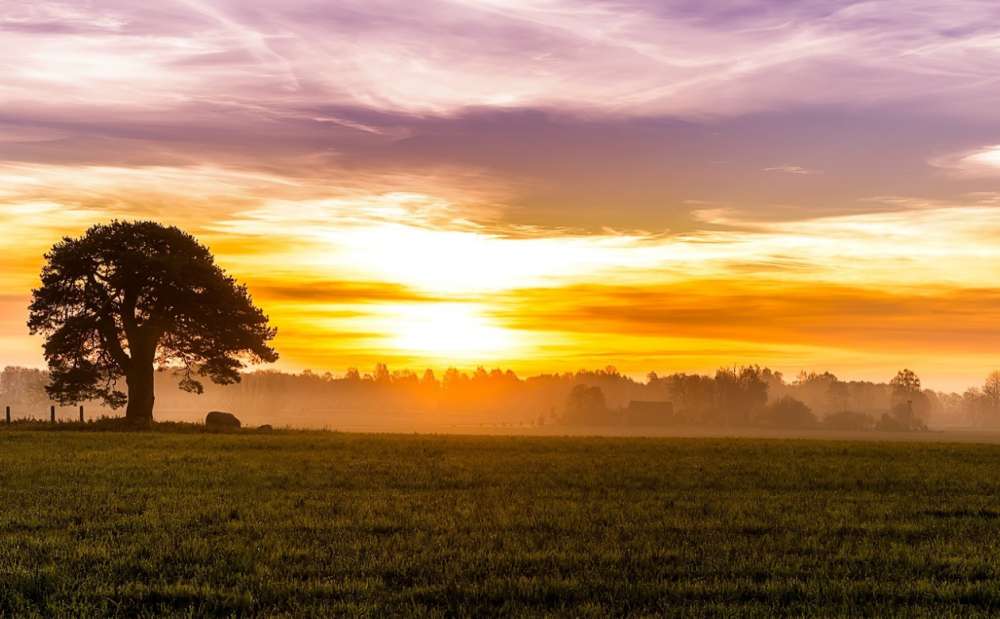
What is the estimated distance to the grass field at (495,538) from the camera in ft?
34.7

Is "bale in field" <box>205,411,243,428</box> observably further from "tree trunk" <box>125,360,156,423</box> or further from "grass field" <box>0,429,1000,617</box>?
"grass field" <box>0,429,1000,617</box>

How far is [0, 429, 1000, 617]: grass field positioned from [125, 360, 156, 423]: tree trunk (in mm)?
25961

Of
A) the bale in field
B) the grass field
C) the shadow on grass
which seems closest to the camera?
the grass field

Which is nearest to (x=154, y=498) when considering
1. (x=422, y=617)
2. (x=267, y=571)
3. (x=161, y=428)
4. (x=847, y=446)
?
(x=267, y=571)

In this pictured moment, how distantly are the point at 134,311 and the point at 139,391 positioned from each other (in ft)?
17.1

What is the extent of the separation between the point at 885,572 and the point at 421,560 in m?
7.05

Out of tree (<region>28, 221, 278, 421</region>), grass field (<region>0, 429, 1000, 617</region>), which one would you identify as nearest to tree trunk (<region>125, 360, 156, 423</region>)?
tree (<region>28, 221, 278, 421</region>)

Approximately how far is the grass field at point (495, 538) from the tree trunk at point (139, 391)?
2596 cm

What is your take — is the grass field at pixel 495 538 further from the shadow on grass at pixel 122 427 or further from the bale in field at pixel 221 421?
the bale in field at pixel 221 421

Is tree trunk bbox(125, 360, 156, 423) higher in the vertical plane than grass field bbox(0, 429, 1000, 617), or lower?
higher

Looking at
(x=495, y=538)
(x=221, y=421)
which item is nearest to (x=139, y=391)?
(x=221, y=421)

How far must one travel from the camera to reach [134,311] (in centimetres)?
5212

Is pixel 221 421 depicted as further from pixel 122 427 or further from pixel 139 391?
pixel 122 427

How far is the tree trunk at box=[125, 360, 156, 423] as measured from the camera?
5178cm
